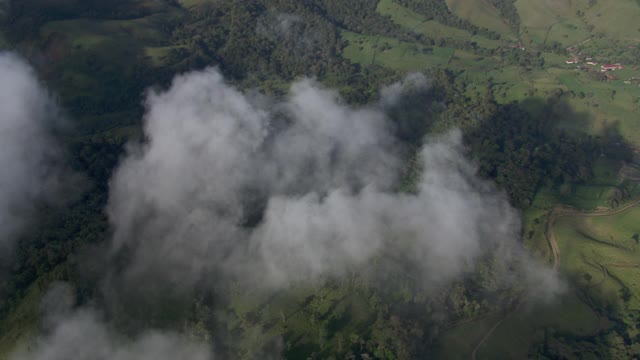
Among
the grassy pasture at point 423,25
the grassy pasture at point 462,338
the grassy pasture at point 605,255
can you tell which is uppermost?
the grassy pasture at point 423,25

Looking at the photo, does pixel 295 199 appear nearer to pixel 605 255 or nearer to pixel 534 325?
pixel 534 325

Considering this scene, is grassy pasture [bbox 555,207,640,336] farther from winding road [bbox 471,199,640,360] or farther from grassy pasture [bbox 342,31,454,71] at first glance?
grassy pasture [bbox 342,31,454,71]

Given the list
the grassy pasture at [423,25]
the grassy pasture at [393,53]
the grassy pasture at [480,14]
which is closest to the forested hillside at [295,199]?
the grassy pasture at [393,53]

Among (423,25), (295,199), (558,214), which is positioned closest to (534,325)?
(558,214)

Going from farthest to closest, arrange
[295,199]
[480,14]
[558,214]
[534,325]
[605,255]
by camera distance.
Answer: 1. [480,14]
2. [558,214]
3. [295,199]
4. [605,255]
5. [534,325]

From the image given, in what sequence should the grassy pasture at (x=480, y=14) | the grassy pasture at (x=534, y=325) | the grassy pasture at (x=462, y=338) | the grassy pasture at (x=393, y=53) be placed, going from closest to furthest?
the grassy pasture at (x=462, y=338)
the grassy pasture at (x=534, y=325)
the grassy pasture at (x=393, y=53)
the grassy pasture at (x=480, y=14)

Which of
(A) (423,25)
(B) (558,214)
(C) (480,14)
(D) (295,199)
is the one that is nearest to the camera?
(D) (295,199)

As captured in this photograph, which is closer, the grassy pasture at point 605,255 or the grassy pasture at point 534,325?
the grassy pasture at point 534,325

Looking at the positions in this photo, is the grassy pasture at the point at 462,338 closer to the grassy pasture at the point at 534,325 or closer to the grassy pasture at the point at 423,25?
the grassy pasture at the point at 534,325

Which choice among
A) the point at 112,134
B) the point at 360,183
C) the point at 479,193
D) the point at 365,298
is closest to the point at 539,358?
the point at 365,298
